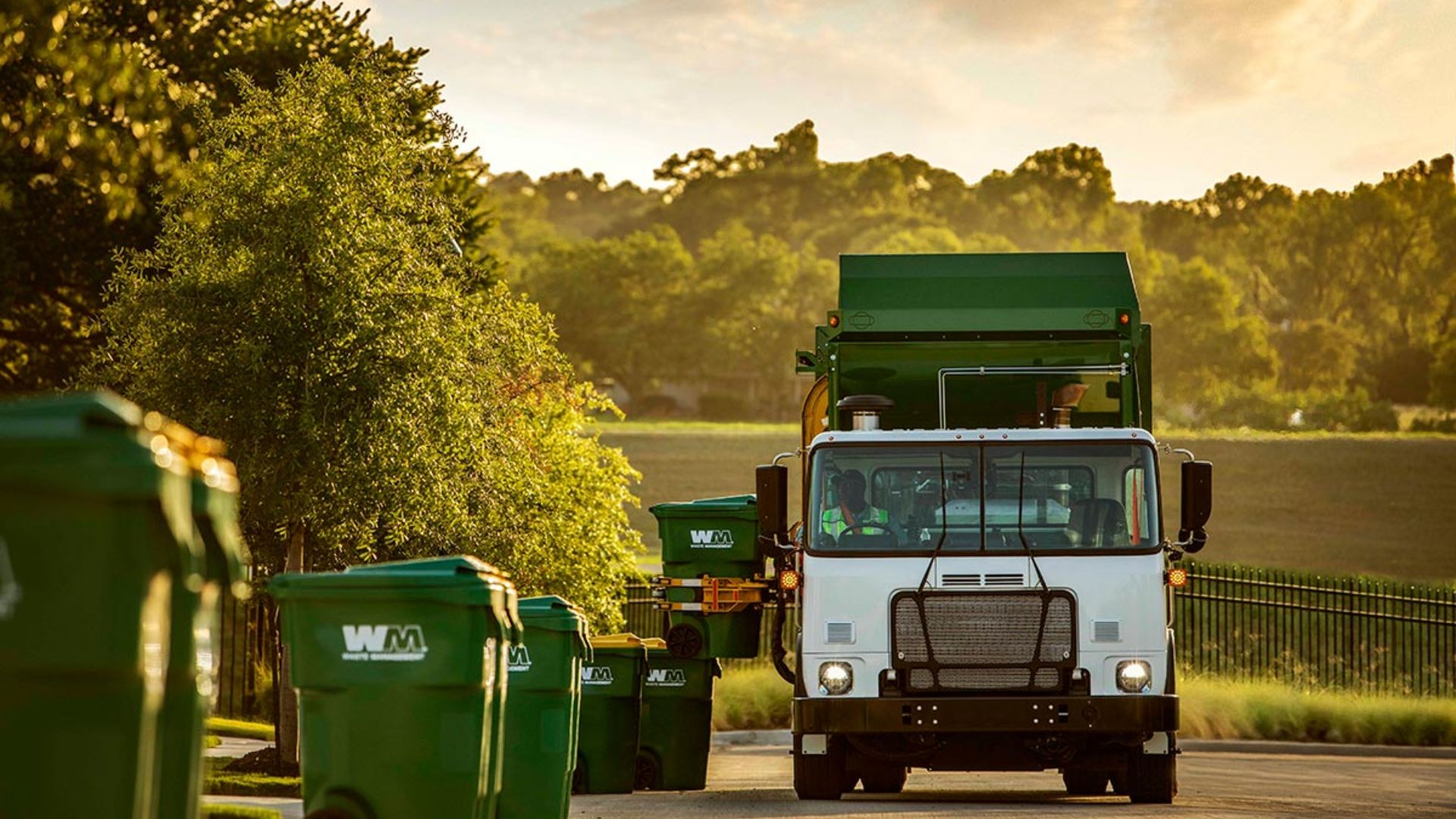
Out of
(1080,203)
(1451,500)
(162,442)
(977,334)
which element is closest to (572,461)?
(977,334)

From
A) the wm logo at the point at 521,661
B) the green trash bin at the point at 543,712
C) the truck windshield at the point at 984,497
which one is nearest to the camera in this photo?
the green trash bin at the point at 543,712

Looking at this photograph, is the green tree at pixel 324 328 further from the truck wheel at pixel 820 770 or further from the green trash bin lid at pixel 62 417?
the green trash bin lid at pixel 62 417

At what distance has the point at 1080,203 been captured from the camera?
14088cm

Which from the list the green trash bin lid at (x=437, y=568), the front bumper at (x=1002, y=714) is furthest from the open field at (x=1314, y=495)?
the green trash bin lid at (x=437, y=568)

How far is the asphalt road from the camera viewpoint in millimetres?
13445

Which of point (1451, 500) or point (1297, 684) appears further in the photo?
point (1451, 500)

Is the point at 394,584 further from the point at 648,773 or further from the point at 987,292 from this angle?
the point at 648,773

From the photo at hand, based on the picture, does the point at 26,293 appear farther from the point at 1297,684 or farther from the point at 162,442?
the point at 162,442

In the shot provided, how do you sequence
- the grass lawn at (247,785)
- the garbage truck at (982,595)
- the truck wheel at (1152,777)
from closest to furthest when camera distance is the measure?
the garbage truck at (982,595)
the truck wheel at (1152,777)
the grass lawn at (247,785)

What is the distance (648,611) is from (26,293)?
10.5 metres

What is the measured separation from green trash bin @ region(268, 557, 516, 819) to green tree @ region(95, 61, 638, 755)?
8.53m

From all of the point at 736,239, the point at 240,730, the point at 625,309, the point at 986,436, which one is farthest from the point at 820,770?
the point at 736,239

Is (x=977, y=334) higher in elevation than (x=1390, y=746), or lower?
higher

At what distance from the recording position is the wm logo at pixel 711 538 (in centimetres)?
1658
